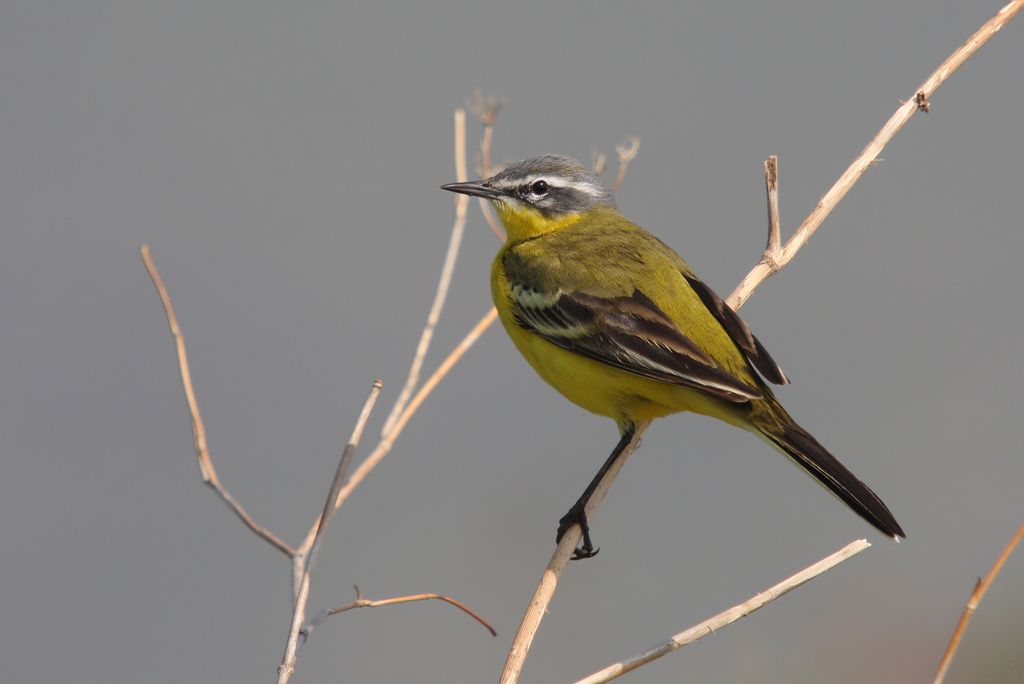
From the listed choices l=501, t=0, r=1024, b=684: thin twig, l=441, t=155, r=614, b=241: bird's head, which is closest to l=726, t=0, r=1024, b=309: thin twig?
l=501, t=0, r=1024, b=684: thin twig

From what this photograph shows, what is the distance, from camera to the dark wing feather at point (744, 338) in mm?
4641

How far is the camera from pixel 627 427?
16.6ft

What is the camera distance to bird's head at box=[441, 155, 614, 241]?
5914mm

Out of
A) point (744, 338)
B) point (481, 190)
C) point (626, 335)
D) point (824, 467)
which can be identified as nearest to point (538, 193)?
point (481, 190)

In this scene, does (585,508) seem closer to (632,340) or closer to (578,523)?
(578,523)

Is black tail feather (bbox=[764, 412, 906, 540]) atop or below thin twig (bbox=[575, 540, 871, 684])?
→ atop

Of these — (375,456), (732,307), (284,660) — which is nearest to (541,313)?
(732,307)

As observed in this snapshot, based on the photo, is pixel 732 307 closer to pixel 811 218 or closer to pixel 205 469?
pixel 811 218

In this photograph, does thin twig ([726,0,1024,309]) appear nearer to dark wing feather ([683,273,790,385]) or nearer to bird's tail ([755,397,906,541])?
dark wing feather ([683,273,790,385])

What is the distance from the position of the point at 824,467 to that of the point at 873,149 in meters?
1.42

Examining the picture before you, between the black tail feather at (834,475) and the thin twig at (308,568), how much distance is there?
63.3 inches

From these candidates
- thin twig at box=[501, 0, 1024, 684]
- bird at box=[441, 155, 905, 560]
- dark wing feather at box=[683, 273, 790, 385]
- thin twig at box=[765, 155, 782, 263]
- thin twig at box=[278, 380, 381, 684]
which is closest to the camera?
thin twig at box=[278, 380, 381, 684]

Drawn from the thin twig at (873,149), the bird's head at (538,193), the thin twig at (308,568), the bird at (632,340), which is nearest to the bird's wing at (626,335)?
the bird at (632,340)

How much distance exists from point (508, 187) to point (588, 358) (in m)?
1.44
